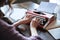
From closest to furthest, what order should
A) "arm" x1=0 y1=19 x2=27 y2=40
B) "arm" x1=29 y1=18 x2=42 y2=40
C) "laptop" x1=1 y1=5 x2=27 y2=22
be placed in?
1. "arm" x1=0 y1=19 x2=27 y2=40
2. "arm" x1=29 y1=18 x2=42 y2=40
3. "laptop" x1=1 y1=5 x2=27 y2=22

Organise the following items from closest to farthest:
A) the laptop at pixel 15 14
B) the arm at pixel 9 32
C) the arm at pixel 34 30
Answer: the arm at pixel 9 32 < the arm at pixel 34 30 < the laptop at pixel 15 14

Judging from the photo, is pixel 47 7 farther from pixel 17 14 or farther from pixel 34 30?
pixel 34 30

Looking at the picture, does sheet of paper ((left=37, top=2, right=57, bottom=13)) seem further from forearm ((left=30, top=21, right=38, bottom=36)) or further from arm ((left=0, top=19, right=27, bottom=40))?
arm ((left=0, top=19, right=27, bottom=40))

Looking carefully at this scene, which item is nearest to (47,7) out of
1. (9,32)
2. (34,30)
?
(34,30)

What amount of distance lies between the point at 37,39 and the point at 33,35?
0.19 ft

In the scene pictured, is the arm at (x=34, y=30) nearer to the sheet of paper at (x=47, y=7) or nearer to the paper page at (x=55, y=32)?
the paper page at (x=55, y=32)

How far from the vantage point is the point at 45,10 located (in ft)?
4.59

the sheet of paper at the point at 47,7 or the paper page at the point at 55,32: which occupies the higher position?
the sheet of paper at the point at 47,7

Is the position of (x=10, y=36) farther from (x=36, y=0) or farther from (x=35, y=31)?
(x=36, y=0)

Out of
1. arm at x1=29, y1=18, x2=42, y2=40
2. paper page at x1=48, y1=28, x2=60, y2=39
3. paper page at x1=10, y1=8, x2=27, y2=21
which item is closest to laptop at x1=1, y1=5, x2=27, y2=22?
paper page at x1=10, y1=8, x2=27, y2=21

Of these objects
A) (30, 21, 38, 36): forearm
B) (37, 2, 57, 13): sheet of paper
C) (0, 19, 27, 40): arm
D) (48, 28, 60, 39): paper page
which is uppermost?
(0, 19, 27, 40): arm

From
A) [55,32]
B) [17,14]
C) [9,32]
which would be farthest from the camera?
[17,14]

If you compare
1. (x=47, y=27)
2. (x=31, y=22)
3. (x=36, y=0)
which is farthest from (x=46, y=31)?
(x=36, y=0)

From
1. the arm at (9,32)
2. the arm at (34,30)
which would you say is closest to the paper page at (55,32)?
the arm at (34,30)
